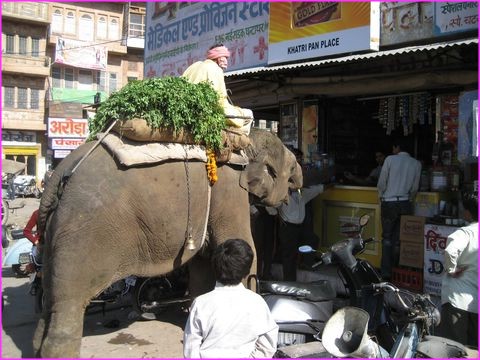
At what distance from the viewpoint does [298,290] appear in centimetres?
456

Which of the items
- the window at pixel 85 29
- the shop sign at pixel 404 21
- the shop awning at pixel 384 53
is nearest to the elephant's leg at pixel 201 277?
the shop awning at pixel 384 53

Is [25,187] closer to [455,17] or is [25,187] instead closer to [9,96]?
[9,96]

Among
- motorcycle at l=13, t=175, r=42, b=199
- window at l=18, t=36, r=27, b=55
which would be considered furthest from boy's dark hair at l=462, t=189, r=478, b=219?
window at l=18, t=36, r=27, b=55

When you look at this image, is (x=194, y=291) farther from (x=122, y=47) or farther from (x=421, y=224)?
(x=122, y=47)

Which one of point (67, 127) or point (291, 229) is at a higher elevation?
point (67, 127)

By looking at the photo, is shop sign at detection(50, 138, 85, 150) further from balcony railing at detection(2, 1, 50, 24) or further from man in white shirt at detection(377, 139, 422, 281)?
man in white shirt at detection(377, 139, 422, 281)

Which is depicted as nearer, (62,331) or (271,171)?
(62,331)

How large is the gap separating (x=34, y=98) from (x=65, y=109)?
9.83ft

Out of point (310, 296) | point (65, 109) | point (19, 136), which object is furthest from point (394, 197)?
point (19, 136)

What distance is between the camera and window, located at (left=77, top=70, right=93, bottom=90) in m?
36.0

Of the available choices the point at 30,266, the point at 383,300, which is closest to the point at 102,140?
the point at 383,300

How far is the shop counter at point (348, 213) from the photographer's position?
6535mm

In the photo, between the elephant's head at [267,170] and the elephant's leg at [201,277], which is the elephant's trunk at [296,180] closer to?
the elephant's head at [267,170]

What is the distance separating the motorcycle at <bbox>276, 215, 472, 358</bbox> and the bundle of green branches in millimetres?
1337
